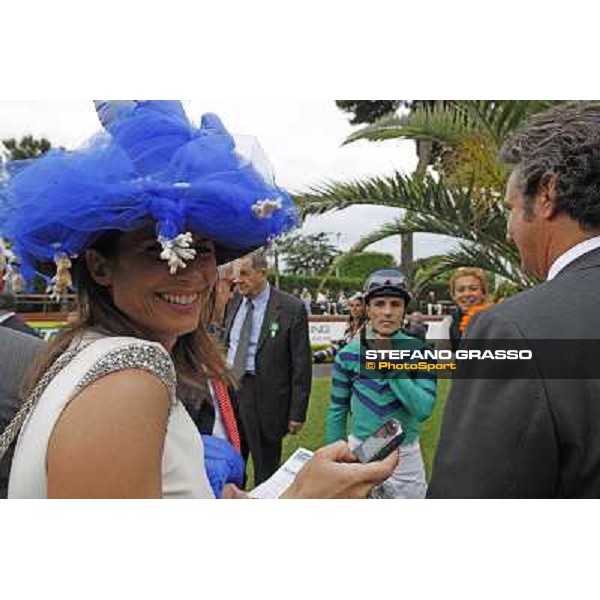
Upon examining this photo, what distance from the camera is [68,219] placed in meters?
1.20

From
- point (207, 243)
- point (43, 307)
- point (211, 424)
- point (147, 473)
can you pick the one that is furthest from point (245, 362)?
point (147, 473)

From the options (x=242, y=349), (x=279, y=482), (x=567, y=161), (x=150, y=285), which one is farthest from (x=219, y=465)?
(x=242, y=349)

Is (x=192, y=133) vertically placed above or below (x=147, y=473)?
above

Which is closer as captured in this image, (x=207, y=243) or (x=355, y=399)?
(x=207, y=243)

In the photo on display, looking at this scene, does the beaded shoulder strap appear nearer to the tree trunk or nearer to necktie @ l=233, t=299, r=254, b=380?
the tree trunk

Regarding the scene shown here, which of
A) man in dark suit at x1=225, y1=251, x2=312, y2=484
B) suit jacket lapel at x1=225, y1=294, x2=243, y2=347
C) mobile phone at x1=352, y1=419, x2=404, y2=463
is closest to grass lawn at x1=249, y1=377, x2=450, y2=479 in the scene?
man in dark suit at x1=225, y1=251, x2=312, y2=484

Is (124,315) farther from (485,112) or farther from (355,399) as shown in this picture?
(485,112)

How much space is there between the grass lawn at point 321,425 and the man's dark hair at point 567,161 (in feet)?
1.98

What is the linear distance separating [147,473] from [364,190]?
1.35 m

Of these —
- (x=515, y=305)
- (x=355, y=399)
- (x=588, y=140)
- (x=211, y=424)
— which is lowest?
(x=211, y=424)

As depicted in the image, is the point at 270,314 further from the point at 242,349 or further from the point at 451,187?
the point at 451,187

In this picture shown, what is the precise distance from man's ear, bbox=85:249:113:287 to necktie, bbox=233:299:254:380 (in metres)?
1.56

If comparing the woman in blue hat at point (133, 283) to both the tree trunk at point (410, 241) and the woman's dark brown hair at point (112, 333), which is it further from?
the tree trunk at point (410, 241)

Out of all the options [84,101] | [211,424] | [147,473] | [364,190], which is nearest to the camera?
[147,473]
